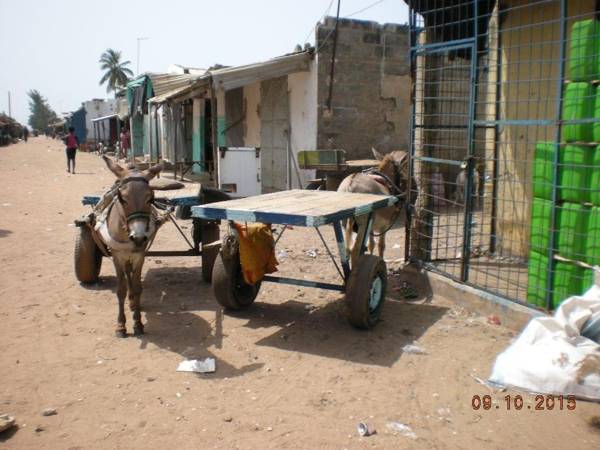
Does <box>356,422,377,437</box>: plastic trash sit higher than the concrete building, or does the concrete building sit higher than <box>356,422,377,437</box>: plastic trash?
the concrete building

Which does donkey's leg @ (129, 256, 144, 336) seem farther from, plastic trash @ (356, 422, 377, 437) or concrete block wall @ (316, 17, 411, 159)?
concrete block wall @ (316, 17, 411, 159)

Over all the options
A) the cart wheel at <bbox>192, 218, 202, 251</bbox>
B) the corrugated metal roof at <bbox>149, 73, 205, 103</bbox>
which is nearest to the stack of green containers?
the cart wheel at <bbox>192, 218, 202, 251</bbox>

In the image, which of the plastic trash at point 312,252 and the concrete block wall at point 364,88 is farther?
the concrete block wall at point 364,88

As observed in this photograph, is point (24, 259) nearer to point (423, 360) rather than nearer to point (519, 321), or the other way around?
point (423, 360)

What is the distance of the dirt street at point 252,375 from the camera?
3.51 meters

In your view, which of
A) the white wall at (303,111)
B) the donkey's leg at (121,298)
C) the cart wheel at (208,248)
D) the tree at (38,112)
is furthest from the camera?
the tree at (38,112)

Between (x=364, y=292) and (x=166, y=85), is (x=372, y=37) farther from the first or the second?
(x=364, y=292)

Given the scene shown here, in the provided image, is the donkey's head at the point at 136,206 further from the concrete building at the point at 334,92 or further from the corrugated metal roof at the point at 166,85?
the corrugated metal roof at the point at 166,85

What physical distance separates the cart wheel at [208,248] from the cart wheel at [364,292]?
2.24 m

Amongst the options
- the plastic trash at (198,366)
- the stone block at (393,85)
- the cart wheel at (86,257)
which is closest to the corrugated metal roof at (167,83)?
the stone block at (393,85)

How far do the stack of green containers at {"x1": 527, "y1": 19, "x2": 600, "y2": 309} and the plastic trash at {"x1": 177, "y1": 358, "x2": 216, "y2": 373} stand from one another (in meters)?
2.99

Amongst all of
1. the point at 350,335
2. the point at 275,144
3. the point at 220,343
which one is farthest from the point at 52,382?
the point at 275,144

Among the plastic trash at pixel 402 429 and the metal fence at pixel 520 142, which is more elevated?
the metal fence at pixel 520 142
